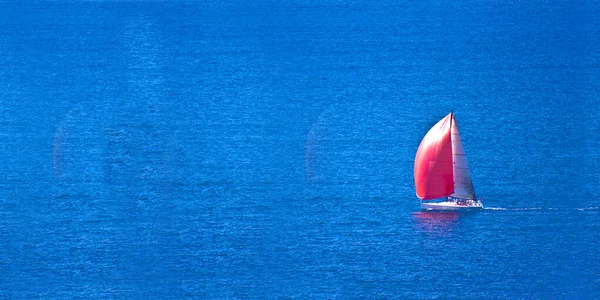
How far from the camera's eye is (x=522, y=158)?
13562 centimetres

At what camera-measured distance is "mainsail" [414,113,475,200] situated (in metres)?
122

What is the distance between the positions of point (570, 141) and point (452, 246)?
31.7 meters

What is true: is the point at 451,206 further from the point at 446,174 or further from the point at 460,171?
the point at 460,171

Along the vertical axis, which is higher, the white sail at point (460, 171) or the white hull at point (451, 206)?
the white sail at point (460, 171)

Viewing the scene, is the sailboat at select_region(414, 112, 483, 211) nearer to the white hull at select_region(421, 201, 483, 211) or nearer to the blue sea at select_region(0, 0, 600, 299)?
the white hull at select_region(421, 201, 483, 211)

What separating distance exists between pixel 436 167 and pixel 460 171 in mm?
2165

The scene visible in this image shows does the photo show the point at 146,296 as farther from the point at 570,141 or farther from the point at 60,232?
the point at 570,141

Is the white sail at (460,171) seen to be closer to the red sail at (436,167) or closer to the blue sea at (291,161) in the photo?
the red sail at (436,167)

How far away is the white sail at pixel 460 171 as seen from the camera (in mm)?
121938

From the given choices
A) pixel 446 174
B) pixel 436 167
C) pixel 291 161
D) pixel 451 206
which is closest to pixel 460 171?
pixel 446 174

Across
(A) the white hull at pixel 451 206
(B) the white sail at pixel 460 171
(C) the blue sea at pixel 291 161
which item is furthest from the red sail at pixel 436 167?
(C) the blue sea at pixel 291 161

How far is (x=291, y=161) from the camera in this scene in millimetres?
134625

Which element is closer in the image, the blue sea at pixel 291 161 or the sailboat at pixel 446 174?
the blue sea at pixel 291 161

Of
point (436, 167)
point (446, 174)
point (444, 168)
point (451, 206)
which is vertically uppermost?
point (436, 167)
